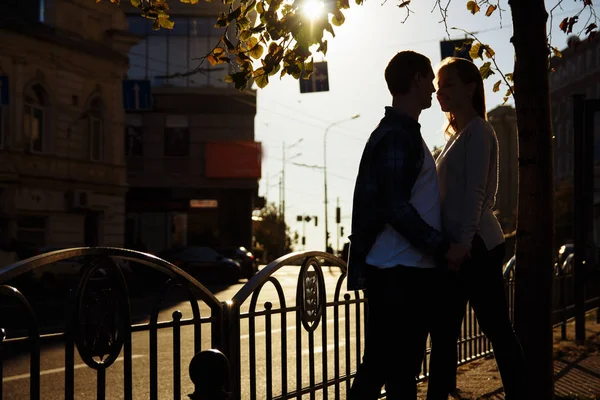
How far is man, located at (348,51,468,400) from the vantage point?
165 inches

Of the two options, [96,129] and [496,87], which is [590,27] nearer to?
[496,87]

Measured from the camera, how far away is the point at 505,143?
101 meters

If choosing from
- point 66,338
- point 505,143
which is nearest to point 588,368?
point 66,338

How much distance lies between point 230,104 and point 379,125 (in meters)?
55.6

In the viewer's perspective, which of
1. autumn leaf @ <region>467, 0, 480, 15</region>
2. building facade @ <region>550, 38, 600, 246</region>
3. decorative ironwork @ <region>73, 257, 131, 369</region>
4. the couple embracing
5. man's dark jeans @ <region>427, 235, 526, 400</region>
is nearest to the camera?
decorative ironwork @ <region>73, 257, 131, 369</region>

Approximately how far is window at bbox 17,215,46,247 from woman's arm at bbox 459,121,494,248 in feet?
103

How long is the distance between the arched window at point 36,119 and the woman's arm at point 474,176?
31.3m

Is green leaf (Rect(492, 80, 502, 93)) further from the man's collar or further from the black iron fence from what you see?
the man's collar

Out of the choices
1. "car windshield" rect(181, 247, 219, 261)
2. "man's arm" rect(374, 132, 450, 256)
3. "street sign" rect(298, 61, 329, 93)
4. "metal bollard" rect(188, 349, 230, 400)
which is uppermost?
"street sign" rect(298, 61, 329, 93)

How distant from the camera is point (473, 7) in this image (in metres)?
7.78

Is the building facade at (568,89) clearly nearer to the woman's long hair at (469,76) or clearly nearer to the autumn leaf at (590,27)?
the autumn leaf at (590,27)

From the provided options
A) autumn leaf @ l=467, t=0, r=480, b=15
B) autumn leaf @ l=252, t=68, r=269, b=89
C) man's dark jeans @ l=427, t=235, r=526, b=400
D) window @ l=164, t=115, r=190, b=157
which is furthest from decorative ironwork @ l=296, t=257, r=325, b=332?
window @ l=164, t=115, r=190, b=157

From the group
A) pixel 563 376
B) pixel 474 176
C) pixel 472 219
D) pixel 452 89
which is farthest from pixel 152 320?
pixel 563 376

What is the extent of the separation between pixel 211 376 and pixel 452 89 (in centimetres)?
258
